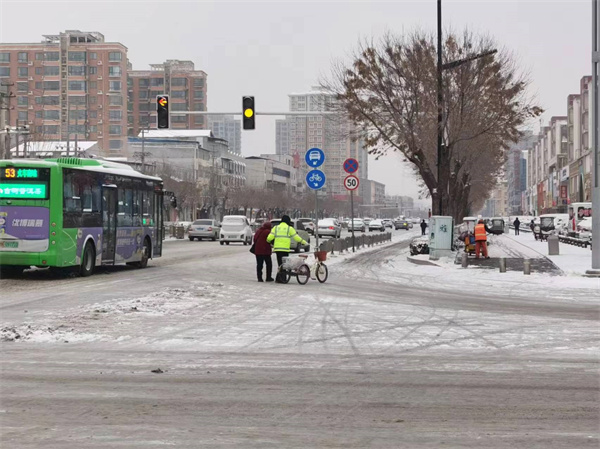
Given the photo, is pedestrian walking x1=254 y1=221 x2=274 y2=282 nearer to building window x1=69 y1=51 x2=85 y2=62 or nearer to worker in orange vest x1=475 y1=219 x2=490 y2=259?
worker in orange vest x1=475 y1=219 x2=490 y2=259

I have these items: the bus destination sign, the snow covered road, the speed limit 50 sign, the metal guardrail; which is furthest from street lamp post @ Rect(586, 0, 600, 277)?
the bus destination sign

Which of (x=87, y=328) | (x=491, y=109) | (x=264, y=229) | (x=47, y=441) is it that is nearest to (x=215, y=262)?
(x=264, y=229)

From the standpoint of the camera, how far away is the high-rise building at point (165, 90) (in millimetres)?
150875

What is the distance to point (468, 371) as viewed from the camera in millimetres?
8656

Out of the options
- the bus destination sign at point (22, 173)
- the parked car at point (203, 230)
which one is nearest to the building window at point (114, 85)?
the parked car at point (203, 230)

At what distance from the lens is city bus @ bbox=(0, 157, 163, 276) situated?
20.8 meters

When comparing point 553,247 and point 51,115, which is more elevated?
point 51,115

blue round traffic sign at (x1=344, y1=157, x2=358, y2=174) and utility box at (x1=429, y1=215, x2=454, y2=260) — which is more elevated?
blue round traffic sign at (x1=344, y1=157, x2=358, y2=174)

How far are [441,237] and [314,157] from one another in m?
7.21

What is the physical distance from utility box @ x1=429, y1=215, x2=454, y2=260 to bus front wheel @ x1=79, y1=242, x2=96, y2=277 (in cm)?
1288

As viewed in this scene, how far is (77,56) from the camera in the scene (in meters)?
123

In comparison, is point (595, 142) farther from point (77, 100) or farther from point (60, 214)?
point (77, 100)

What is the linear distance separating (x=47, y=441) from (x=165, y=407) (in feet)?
4.23

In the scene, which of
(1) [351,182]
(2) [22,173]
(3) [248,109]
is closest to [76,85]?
(1) [351,182]
